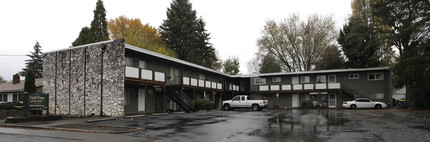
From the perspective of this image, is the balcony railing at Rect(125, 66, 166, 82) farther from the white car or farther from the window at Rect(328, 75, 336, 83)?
the window at Rect(328, 75, 336, 83)

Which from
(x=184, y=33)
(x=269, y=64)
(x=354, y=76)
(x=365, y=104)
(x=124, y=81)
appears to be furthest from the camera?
(x=269, y=64)

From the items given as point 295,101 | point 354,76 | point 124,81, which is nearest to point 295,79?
point 295,101

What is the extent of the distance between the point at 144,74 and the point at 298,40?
2953 centimetres

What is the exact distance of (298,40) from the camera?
47.0 metres

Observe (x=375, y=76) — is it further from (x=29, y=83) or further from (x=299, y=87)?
(x=29, y=83)

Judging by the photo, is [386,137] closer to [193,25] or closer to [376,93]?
[376,93]

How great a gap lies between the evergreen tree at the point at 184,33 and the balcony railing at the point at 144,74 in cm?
2138

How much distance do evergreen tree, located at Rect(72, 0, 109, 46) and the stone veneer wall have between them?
37.6 ft

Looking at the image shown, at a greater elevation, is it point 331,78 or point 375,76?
point 375,76

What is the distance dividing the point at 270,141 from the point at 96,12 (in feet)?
119

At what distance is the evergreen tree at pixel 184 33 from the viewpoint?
49.5m

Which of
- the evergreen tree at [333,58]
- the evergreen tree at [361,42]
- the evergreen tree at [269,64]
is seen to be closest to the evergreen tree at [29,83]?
the evergreen tree at [361,42]

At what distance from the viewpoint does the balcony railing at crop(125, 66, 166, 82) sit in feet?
72.8

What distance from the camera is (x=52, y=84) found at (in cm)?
2598
